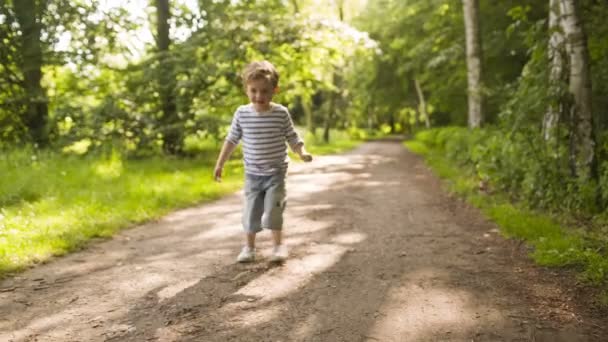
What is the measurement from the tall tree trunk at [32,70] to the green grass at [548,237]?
1050cm

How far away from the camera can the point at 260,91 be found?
4734 mm

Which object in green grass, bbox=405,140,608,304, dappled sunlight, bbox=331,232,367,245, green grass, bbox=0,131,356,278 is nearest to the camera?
green grass, bbox=405,140,608,304

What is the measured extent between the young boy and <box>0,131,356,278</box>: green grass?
7.04 feet

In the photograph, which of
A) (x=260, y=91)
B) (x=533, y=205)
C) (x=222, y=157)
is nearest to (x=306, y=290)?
(x=222, y=157)

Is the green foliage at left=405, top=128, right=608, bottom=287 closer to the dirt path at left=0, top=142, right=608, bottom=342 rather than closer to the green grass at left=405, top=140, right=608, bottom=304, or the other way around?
the green grass at left=405, top=140, right=608, bottom=304

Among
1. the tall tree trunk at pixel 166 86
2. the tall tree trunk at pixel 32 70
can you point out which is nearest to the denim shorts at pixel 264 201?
the tall tree trunk at pixel 166 86

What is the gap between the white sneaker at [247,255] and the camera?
498 cm

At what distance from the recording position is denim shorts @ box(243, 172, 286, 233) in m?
4.99

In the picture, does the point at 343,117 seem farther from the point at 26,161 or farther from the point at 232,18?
the point at 26,161

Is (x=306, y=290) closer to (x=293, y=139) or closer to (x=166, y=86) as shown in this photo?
(x=293, y=139)

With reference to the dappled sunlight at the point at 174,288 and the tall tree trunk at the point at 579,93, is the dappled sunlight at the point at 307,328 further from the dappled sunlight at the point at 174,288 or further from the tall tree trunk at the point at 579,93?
the tall tree trunk at the point at 579,93

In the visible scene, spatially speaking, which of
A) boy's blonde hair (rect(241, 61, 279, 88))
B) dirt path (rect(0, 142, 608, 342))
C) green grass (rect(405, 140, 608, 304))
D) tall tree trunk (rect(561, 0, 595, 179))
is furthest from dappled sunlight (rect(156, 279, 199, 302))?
tall tree trunk (rect(561, 0, 595, 179))

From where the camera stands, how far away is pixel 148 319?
11.5 feet

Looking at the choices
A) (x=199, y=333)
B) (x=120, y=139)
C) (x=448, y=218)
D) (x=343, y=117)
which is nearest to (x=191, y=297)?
(x=199, y=333)
